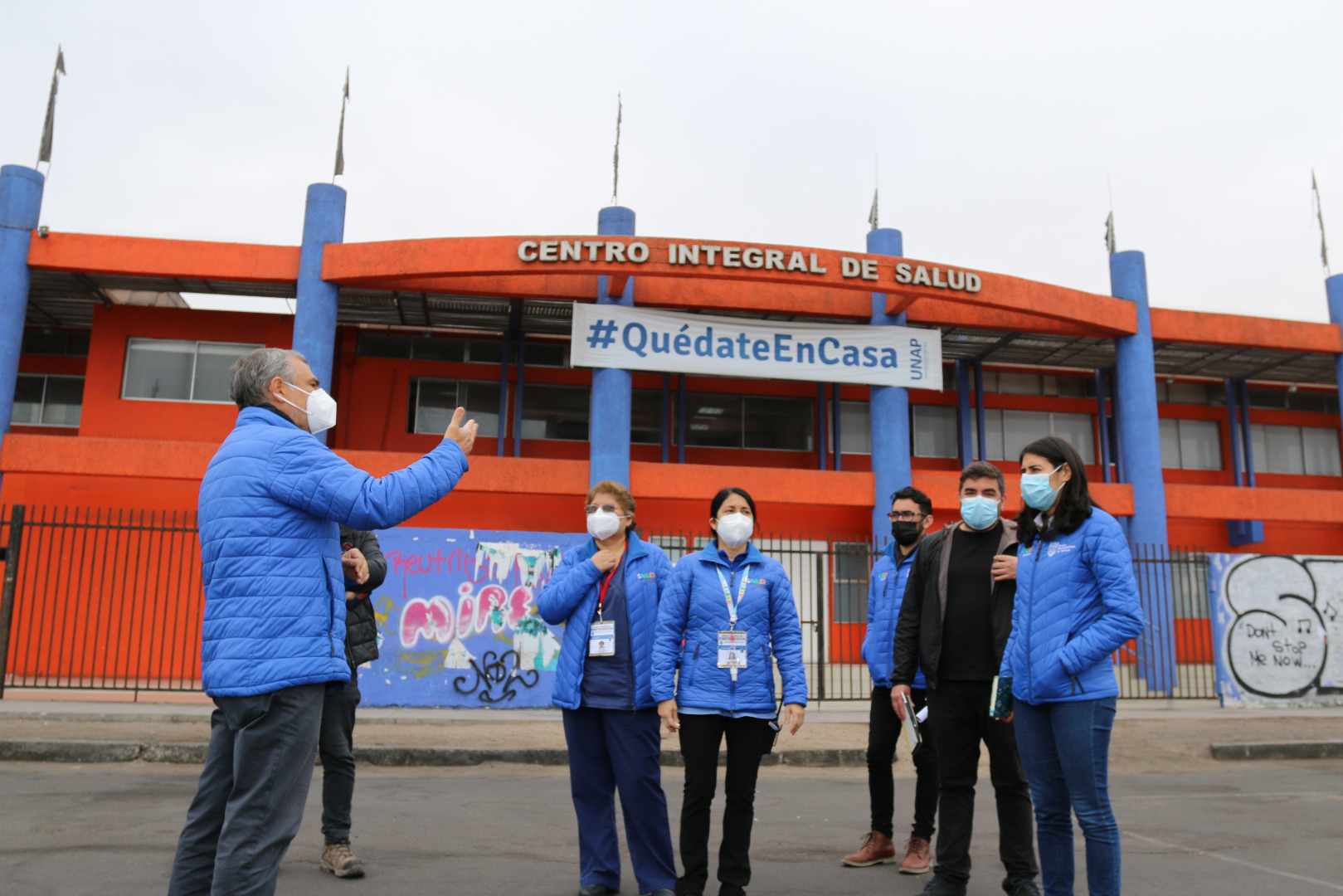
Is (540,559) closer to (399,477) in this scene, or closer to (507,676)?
(507,676)

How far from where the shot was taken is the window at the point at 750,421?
20188 millimetres

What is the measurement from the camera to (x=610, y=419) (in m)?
15.5

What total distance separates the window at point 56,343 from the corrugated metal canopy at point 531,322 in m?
0.38

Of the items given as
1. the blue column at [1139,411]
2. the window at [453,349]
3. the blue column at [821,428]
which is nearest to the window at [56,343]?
the window at [453,349]

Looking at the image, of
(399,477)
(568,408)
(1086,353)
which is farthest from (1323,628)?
(399,477)

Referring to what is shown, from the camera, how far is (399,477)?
282 cm

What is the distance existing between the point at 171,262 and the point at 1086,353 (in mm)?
17358

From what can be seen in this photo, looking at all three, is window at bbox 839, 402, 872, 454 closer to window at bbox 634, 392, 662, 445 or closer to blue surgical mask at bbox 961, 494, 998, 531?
window at bbox 634, 392, 662, 445

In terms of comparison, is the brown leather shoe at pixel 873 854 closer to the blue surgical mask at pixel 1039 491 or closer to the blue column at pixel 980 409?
the blue surgical mask at pixel 1039 491

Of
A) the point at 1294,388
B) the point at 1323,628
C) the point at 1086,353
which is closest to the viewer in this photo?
the point at 1323,628

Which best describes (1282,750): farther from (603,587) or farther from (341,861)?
(341,861)

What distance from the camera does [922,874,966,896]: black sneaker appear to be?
406 centimetres

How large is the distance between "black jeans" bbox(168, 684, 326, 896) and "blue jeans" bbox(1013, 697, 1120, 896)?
265 cm

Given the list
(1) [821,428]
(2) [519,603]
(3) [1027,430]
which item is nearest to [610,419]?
(2) [519,603]
